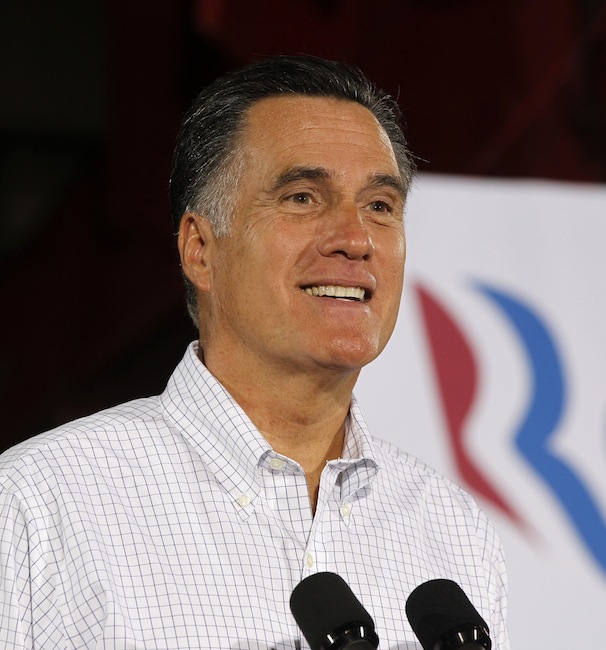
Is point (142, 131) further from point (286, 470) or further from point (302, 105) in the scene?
point (286, 470)

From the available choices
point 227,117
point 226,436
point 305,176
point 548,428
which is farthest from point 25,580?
point 548,428

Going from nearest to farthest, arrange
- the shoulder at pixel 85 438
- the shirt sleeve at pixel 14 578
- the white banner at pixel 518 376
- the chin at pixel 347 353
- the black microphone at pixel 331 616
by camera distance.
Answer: the black microphone at pixel 331 616 → the shirt sleeve at pixel 14 578 → the shoulder at pixel 85 438 → the chin at pixel 347 353 → the white banner at pixel 518 376

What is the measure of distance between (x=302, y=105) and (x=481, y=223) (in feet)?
3.84

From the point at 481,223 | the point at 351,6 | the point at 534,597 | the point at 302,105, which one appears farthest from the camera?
the point at 351,6

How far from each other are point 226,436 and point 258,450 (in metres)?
0.06

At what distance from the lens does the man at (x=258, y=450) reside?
4.72 ft

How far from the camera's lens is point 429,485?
6.14 ft

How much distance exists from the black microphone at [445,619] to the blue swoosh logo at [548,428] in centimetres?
145

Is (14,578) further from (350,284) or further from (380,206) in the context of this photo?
(380,206)

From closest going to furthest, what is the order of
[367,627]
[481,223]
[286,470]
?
[367,627], [286,470], [481,223]

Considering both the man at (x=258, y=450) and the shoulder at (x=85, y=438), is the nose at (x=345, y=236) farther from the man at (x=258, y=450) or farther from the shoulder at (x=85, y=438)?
the shoulder at (x=85, y=438)

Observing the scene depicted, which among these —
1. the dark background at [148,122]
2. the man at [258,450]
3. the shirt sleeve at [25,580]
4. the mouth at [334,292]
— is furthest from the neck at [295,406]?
the dark background at [148,122]

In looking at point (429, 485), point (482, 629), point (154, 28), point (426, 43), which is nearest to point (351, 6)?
point (426, 43)

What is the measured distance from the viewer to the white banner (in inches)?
101
